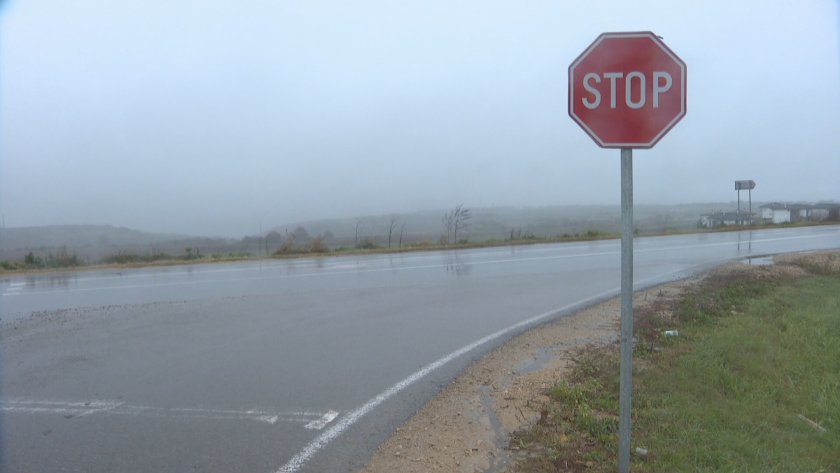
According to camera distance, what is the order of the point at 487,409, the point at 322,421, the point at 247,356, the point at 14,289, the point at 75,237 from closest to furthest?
the point at 322,421 → the point at 487,409 → the point at 247,356 → the point at 14,289 → the point at 75,237

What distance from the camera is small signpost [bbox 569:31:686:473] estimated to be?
3434 millimetres

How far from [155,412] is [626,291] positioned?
426 cm

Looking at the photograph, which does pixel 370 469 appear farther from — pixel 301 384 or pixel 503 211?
pixel 503 211

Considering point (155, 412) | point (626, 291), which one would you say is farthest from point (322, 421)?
point (626, 291)

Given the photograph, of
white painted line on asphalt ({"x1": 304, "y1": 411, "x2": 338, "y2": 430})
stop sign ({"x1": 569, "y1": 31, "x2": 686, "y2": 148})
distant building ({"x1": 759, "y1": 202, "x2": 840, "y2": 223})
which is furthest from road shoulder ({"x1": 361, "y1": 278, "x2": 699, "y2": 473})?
distant building ({"x1": 759, "y1": 202, "x2": 840, "y2": 223})

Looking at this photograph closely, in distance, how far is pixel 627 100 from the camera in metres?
3.50

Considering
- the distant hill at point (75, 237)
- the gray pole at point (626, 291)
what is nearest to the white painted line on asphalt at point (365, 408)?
the gray pole at point (626, 291)

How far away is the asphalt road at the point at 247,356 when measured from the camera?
4.63m

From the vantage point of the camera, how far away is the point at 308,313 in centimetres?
1005

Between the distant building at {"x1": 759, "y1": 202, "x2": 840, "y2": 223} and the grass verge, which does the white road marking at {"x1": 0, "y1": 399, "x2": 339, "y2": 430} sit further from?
the distant building at {"x1": 759, "y1": 202, "x2": 840, "y2": 223}

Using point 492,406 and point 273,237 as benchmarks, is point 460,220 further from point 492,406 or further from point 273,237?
point 492,406

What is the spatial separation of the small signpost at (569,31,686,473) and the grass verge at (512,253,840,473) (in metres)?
0.85

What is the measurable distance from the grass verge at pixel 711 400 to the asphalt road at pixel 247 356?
4.56 feet

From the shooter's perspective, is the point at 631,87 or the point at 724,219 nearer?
the point at 631,87
